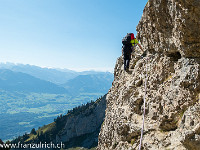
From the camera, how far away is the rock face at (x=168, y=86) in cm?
869

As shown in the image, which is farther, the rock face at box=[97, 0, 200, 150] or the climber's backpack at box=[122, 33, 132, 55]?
the climber's backpack at box=[122, 33, 132, 55]

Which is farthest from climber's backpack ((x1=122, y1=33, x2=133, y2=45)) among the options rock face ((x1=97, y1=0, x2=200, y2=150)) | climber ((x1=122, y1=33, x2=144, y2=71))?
rock face ((x1=97, y1=0, x2=200, y2=150))

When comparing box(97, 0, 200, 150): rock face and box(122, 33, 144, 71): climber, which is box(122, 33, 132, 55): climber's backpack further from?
box(97, 0, 200, 150): rock face

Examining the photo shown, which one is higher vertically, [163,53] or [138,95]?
[163,53]

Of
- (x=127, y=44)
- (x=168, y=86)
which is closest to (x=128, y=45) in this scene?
(x=127, y=44)

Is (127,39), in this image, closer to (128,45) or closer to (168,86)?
(128,45)

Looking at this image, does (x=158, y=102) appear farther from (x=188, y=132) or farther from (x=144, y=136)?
(x=188, y=132)

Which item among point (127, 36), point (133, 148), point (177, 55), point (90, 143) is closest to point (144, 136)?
point (133, 148)

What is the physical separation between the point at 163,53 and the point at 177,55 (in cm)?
130

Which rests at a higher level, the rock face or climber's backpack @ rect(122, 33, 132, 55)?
climber's backpack @ rect(122, 33, 132, 55)

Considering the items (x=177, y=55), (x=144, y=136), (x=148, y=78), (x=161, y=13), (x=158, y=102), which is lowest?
(x=144, y=136)

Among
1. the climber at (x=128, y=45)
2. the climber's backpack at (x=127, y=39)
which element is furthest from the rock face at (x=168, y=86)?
the climber's backpack at (x=127, y=39)

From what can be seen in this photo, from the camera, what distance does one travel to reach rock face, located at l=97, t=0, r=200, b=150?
8.69 metres

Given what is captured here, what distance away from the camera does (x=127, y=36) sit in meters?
18.0
